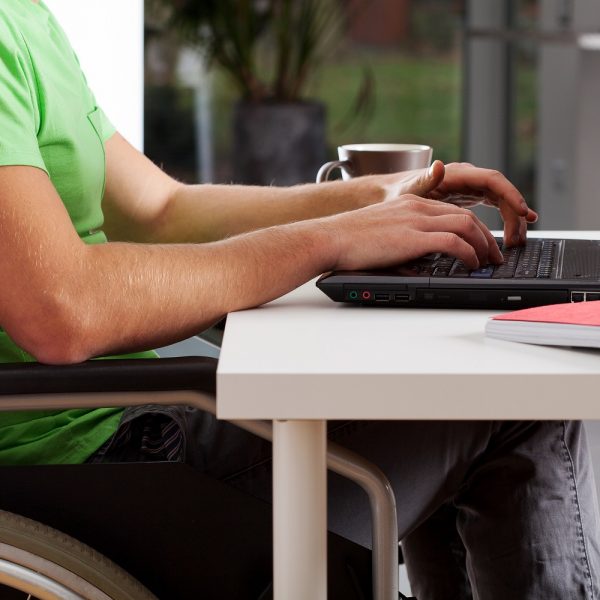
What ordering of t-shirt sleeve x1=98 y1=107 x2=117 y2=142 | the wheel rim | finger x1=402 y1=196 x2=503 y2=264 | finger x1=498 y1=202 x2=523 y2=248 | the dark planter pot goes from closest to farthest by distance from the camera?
the wheel rim < finger x1=402 y1=196 x2=503 y2=264 < finger x1=498 y1=202 x2=523 y2=248 < t-shirt sleeve x1=98 y1=107 x2=117 y2=142 < the dark planter pot

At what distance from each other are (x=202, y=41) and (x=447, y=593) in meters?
4.03

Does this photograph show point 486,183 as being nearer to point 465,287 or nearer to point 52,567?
point 465,287

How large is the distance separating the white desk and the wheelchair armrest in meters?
0.05

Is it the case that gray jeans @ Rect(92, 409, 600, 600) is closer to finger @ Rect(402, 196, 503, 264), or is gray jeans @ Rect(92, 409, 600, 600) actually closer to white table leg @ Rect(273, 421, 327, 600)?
finger @ Rect(402, 196, 503, 264)

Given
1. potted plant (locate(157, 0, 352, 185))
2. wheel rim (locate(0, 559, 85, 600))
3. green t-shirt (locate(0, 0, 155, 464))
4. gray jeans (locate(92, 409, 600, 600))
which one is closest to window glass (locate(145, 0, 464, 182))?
potted plant (locate(157, 0, 352, 185))

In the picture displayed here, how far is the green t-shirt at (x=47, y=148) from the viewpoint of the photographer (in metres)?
1.10

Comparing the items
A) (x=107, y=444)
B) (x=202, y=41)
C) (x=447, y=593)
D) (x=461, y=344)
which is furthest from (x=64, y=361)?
(x=202, y=41)

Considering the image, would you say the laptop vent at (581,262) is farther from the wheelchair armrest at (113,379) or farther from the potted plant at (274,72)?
the potted plant at (274,72)

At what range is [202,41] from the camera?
201 inches

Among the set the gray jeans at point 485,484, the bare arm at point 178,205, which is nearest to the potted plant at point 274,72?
the bare arm at point 178,205

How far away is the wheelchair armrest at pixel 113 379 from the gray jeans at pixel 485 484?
226mm

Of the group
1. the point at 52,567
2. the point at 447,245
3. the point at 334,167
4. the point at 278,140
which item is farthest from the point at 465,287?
the point at 278,140

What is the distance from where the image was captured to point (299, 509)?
2.75 feet

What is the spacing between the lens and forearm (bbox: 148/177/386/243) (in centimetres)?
151
